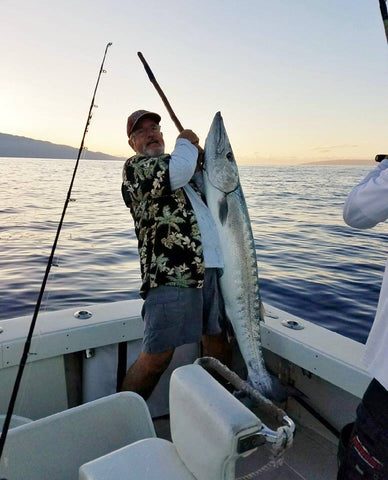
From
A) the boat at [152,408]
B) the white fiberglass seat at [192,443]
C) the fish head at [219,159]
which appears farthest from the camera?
the fish head at [219,159]

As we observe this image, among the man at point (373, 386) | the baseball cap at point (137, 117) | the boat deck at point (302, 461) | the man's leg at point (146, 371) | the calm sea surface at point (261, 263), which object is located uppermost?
the baseball cap at point (137, 117)

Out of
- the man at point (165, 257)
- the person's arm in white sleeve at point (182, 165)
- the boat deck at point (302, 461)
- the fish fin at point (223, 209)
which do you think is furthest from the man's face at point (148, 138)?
the boat deck at point (302, 461)

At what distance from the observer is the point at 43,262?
32.8ft

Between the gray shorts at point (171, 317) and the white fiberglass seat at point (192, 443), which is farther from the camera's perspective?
the gray shorts at point (171, 317)

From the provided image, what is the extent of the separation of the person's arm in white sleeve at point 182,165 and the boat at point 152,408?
3.79 feet

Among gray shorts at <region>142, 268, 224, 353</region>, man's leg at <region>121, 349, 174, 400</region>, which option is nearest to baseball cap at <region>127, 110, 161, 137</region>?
gray shorts at <region>142, 268, 224, 353</region>

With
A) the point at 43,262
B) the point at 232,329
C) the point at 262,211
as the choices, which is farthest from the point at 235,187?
the point at 262,211

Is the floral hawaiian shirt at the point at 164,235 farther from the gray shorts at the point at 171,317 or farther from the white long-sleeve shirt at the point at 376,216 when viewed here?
the white long-sleeve shirt at the point at 376,216

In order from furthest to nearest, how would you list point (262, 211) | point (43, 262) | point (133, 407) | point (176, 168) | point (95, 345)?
point (262, 211), point (43, 262), point (95, 345), point (176, 168), point (133, 407)

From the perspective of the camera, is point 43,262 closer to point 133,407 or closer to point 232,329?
point 232,329

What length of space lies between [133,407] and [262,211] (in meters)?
17.5

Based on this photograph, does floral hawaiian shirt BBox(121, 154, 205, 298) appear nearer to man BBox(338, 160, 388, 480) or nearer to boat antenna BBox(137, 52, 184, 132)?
boat antenna BBox(137, 52, 184, 132)

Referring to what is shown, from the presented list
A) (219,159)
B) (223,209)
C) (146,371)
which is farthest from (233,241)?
(146,371)

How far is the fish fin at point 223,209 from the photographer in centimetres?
313
